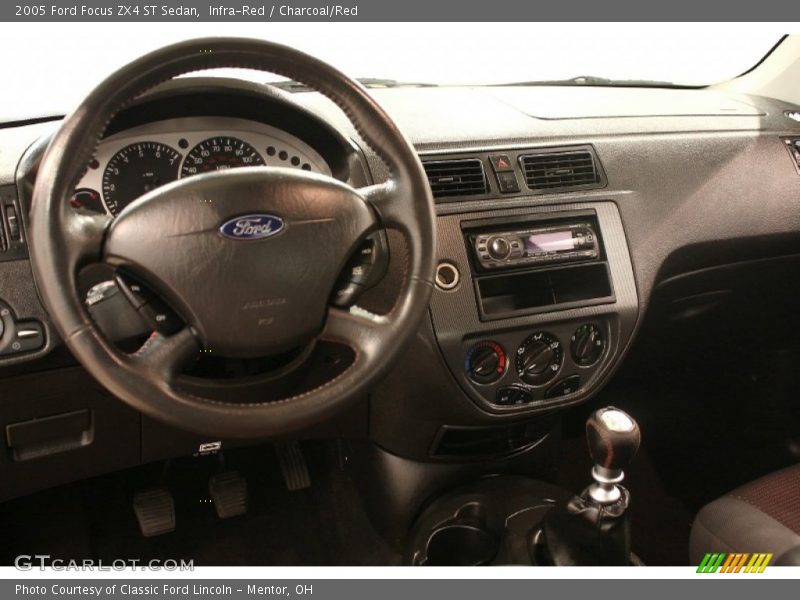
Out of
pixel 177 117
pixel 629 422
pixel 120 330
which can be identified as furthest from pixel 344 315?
pixel 629 422

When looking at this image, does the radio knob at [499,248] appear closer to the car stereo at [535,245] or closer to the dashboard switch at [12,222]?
the car stereo at [535,245]

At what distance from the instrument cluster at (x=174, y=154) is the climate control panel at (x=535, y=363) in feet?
1.53

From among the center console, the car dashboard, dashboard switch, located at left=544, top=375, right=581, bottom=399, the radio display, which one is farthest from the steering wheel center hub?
dashboard switch, located at left=544, top=375, right=581, bottom=399

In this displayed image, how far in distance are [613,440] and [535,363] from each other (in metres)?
0.26

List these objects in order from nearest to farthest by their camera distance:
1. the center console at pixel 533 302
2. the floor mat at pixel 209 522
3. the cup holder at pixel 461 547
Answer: the center console at pixel 533 302 → the cup holder at pixel 461 547 → the floor mat at pixel 209 522

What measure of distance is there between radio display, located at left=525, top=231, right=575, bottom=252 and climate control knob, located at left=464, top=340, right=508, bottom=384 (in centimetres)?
19

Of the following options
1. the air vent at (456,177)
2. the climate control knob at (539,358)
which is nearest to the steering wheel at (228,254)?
the air vent at (456,177)

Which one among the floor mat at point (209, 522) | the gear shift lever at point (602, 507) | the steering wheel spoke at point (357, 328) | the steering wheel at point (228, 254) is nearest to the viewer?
the steering wheel at point (228, 254)

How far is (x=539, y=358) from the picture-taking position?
55.6 inches

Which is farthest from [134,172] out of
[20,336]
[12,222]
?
[20,336]

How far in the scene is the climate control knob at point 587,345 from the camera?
4.75 ft

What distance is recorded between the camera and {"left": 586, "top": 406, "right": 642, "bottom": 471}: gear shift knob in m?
1.19

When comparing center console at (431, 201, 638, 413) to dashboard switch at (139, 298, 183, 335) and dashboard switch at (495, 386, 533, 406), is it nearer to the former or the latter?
dashboard switch at (495, 386, 533, 406)

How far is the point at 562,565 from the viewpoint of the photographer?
1304mm
